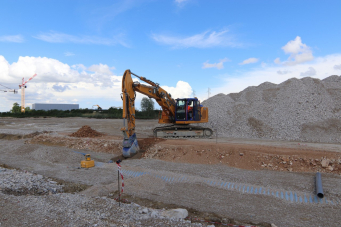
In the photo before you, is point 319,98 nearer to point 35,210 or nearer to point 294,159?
point 294,159

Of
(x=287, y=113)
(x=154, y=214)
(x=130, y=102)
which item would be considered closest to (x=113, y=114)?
(x=287, y=113)

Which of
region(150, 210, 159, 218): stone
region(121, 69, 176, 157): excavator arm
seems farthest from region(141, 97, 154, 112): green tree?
region(150, 210, 159, 218): stone

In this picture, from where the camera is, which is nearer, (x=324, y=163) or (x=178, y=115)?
(x=324, y=163)

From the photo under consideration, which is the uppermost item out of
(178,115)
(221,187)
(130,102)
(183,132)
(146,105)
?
(146,105)

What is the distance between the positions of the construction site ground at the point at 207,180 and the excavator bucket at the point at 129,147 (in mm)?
472

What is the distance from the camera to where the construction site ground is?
6.08 meters

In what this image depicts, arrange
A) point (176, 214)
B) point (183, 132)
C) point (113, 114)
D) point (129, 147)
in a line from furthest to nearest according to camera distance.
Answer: point (113, 114) → point (183, 132) → point (129, 147) → point (176, 214)

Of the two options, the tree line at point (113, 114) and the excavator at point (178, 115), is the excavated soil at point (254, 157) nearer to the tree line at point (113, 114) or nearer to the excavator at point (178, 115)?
the excavator at point (178, 115)

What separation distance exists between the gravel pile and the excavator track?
32.8ft

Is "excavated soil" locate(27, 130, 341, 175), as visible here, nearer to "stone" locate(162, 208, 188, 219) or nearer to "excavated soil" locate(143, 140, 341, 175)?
"excavated soil" locate(143, 140, 341, 175)

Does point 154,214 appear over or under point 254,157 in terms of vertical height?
under

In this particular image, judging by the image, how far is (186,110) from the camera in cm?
1764

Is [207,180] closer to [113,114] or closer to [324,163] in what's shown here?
[324,163]

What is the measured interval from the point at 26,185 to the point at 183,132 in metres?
11.6
